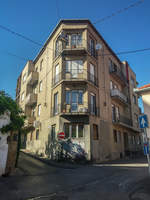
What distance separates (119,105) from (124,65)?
8.36 m

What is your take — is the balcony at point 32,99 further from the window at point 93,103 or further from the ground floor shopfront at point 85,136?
the window at point 93,103

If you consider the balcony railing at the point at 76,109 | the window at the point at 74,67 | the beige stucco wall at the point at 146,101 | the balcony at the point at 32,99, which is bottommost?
the beige stucco wall at the point at 146,101

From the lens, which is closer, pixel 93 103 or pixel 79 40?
pixel 93 103

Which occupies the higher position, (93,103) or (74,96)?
(74,96)

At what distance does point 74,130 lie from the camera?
14.9 metres

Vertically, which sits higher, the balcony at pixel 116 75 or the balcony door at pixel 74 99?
the balcony at pixel 116 75

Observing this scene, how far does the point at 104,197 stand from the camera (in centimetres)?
519

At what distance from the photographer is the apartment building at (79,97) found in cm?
1494

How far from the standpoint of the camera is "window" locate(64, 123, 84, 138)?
1469 centimetres

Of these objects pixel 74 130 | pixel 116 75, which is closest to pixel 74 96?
pixel 74 130

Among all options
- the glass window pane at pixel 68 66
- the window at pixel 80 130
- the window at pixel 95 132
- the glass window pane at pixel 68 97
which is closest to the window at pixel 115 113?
the window at pixel 95 132

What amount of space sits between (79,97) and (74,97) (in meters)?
0.53

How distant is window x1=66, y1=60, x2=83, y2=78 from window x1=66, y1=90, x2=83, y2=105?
1.81 metres

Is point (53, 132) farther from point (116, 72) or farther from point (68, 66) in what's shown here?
point (116, 72)
